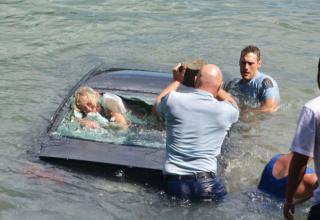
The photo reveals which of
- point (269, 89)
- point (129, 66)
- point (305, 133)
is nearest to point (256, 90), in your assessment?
point (269, 89)

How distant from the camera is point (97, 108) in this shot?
732cm

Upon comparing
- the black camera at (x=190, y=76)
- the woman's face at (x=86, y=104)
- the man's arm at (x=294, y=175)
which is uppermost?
the black camera at (x=190, y=76)

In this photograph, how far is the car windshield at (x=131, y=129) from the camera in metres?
6.50

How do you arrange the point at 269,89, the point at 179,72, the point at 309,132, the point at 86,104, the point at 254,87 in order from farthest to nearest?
the point at 254,87
the point at 269,89
the point at 86,104
the point at 179,72
the point at 309,132

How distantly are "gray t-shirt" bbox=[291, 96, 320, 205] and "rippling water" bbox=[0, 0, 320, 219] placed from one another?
6.71ft

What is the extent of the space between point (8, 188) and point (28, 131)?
6.13 feet

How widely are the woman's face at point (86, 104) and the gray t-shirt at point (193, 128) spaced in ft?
4.94

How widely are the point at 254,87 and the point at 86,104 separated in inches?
108

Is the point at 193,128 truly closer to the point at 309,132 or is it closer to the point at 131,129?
the point at 131,129

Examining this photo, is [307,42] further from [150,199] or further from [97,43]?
[150,199]

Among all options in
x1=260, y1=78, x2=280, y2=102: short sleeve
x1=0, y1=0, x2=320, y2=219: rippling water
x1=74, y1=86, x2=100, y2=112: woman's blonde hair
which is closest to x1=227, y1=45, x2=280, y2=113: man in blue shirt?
x1=260, y1=78, x2=280, y2=102: short sleeve

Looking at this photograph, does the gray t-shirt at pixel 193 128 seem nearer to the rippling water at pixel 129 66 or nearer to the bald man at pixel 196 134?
the bald man at pixel 196 134

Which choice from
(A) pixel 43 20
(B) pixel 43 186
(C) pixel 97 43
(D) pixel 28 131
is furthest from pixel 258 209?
(A) pixel 43 20

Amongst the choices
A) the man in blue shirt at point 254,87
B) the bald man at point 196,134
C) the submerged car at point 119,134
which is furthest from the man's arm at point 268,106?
the bald man at point 196,134
